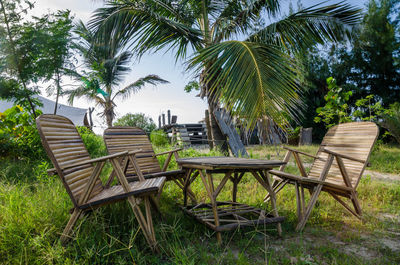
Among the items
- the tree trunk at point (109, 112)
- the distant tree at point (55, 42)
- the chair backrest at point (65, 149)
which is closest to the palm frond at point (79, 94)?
the tree trunk at point (109, 112)

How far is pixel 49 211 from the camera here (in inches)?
82.9

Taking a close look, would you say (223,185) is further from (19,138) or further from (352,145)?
(19,138)

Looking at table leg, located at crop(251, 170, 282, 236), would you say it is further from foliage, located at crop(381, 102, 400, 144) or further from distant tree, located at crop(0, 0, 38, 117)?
foliage, located at crop(381, 102, 400, 144)

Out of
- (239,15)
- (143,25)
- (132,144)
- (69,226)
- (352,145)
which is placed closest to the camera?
(69,226)

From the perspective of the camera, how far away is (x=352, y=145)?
282 centimetres

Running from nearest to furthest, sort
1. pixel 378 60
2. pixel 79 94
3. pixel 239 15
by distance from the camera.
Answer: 1. pixel 239 15
2. pixel 378 60
3. pixel 79 94

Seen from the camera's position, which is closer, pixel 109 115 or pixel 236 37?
pixel 236 37

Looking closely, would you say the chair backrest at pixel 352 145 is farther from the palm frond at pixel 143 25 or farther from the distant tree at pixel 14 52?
the distant tree at pixel 14 52

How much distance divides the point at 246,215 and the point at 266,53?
2.40 meters

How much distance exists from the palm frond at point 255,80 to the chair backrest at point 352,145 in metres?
0.64

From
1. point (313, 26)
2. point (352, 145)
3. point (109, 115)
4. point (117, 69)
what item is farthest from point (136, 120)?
point (352, 145)

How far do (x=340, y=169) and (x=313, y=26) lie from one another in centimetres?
379

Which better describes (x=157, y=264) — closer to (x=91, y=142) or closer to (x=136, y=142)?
(x=136, y=142)

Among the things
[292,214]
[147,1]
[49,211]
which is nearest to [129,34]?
[147,1]
